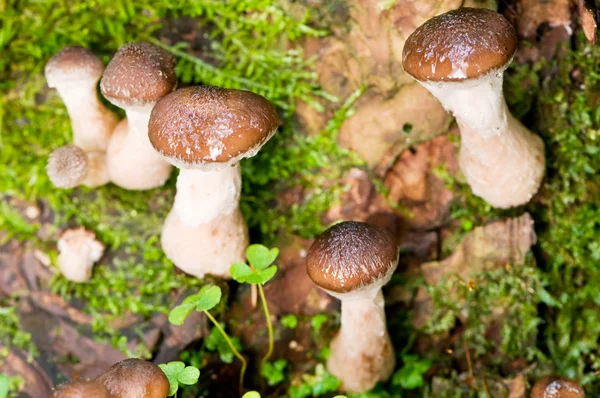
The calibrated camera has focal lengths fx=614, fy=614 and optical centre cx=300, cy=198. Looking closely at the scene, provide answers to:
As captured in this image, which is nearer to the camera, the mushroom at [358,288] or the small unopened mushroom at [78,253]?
the mushroom at [358,288]

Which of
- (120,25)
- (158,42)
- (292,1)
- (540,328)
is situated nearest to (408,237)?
(540,328)

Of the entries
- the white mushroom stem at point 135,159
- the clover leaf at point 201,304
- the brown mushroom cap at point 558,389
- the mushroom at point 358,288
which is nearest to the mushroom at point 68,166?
the white mushroom stem at point 135,159

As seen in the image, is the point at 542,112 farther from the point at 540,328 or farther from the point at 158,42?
the point at 158,42

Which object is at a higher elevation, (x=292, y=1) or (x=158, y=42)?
(x=292, y=1)

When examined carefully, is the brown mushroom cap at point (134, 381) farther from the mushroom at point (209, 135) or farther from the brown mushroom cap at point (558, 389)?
the brown mushroom cap at point (558, 389)

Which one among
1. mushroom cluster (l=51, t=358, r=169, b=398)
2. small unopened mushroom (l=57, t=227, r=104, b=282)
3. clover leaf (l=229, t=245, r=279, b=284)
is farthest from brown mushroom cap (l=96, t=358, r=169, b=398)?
small unopened mushroom (l=57, t=227, r=104, b=282)

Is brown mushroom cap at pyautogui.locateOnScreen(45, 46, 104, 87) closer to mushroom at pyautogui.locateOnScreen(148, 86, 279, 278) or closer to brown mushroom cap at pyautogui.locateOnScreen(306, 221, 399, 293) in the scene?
mushroom at pyautogui.locateOnScreen(148, 86, 279, 278)
